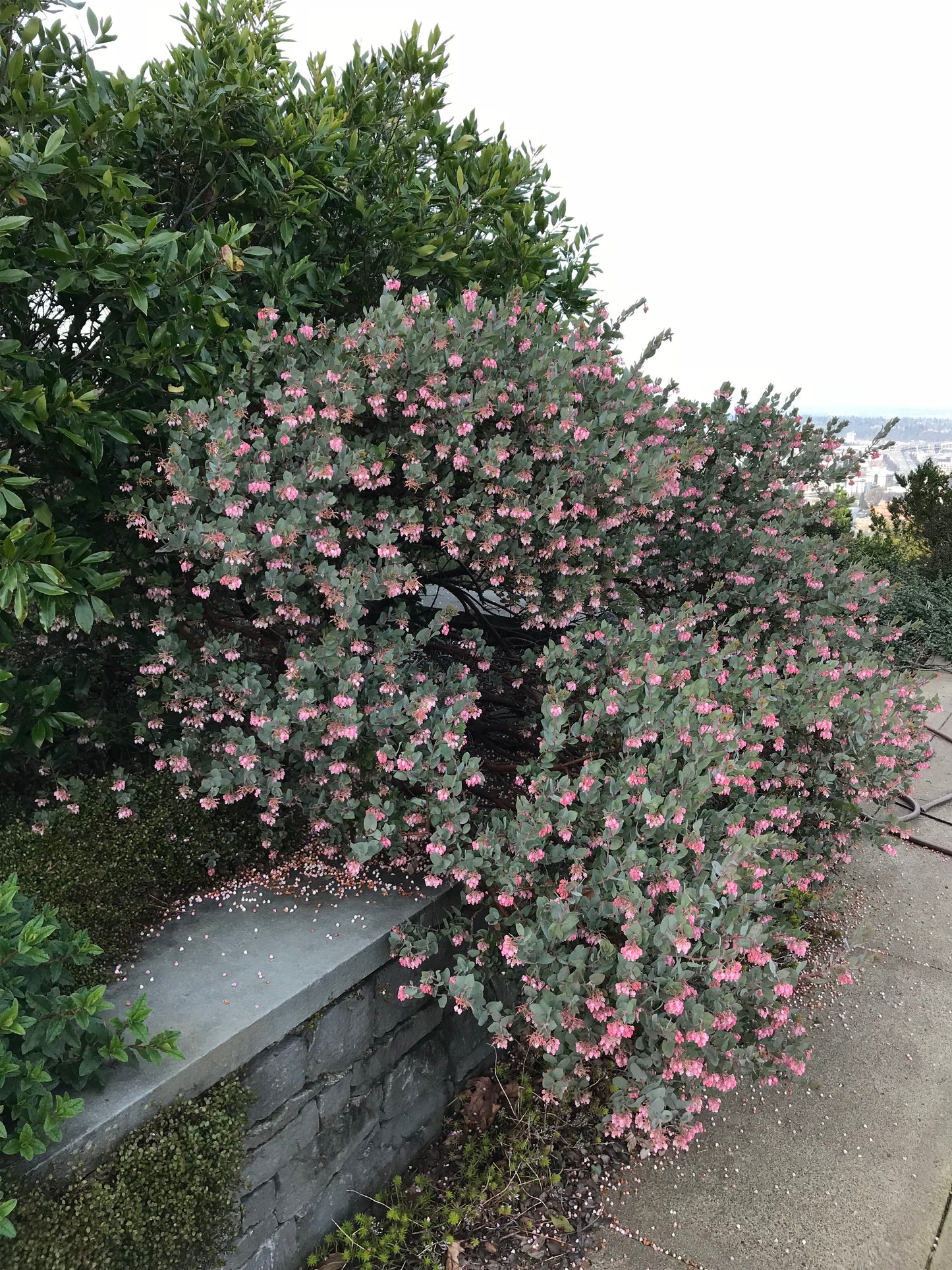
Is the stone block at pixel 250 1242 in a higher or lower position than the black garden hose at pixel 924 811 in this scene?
lower

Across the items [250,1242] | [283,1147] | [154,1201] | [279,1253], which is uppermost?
[154,1201]

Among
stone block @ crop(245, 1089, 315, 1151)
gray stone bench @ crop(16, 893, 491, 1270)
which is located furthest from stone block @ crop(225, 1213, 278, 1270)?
stone block @ crop(245, 1089, 315, 1151)

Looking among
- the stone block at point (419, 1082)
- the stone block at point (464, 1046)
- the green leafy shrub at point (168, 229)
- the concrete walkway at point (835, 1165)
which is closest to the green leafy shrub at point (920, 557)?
the concrete walkway at point (835, 1165)

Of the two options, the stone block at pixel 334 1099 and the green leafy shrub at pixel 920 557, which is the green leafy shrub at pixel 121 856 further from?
the green leafy shrub at pixel 920 557

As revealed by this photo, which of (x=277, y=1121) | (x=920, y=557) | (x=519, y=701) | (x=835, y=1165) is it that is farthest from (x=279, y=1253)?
(x=920, y=557)

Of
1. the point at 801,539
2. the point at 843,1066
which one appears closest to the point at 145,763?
the point at 843,1066

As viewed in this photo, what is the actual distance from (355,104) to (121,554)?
7.59 ft

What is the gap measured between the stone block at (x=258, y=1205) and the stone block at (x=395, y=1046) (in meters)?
0.36

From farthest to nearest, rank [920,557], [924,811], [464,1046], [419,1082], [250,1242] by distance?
1. [920,557]
2. [924,811]
3. [464,1046]
4. [419,1082]
5. [250,1242]

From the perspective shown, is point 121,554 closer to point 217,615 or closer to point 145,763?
point 217,615

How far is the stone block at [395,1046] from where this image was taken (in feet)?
8.51

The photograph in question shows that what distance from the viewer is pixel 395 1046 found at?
106 inches

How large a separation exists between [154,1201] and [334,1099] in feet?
2.16

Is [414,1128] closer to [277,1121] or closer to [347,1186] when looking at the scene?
[347,1186]
